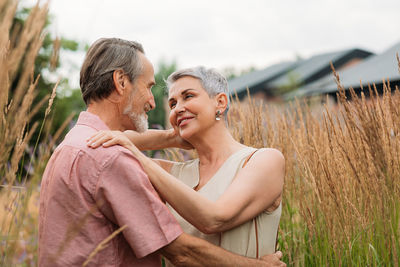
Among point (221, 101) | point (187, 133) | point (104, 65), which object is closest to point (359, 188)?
point (221, 101)

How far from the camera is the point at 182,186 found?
1.81m

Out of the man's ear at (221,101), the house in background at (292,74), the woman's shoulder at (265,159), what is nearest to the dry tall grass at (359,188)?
the woman's shoulder at (265,159)

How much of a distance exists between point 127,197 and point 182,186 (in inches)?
10.7

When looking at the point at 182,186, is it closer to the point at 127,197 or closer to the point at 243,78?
the point at 127,197

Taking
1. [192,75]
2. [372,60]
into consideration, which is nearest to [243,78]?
[372,60]

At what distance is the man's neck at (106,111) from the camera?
203 cm

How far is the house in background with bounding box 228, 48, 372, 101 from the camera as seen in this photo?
32.1m

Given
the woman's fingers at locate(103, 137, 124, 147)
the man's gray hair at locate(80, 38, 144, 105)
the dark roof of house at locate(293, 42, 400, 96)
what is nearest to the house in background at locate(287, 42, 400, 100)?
the dark roof of house at locate(293, 42, 400, 96)

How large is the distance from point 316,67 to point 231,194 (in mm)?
35056

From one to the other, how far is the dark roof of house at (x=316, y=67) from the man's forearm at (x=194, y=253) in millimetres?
29435

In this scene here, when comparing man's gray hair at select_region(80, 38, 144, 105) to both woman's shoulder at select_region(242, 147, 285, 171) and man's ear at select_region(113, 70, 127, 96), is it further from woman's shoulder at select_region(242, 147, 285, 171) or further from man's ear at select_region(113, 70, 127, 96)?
woman's shoulder at select_region(242, 147, 285, 171)

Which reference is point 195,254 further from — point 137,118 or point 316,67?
point 316,67

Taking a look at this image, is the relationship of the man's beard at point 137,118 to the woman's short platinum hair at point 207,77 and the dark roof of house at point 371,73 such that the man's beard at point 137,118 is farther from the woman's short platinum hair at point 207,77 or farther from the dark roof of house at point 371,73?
the dark roof of house at point 371,73

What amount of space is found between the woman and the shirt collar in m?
0.17
